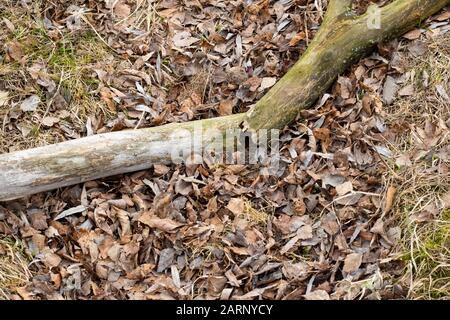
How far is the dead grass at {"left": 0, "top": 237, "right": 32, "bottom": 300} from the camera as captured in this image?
11.7ft

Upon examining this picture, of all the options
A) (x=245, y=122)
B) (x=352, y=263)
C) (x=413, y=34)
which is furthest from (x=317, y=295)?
(x=413, y=34)

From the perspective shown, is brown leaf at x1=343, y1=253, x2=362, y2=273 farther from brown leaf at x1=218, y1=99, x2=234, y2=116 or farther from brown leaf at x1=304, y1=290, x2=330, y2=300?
brown leaf at x1=218, y1=99, x2=234, y2=116

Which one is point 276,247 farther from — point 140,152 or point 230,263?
point 140,152

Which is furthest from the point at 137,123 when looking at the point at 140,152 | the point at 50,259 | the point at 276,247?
the point at 276,247

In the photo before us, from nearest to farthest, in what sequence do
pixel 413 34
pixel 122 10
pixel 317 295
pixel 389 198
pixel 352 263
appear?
pixel 317 295 → pixel 352 263 → pixel 389 198 → pixel 413 34 → pixel 122 10

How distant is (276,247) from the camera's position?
3.66 meters

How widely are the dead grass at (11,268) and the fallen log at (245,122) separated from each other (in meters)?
0.34

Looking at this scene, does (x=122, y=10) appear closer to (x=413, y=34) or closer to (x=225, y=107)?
(x=225, y=107)

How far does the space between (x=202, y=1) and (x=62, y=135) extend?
5.79 ft

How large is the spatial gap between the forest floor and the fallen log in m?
0.11

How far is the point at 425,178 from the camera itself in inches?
142

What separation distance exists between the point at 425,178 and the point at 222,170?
140 centimetres

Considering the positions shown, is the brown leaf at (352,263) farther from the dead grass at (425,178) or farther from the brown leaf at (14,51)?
the brown leaf at (14,51)

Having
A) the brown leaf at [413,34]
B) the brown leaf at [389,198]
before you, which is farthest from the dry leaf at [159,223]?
the brown leaf at [413,34]
